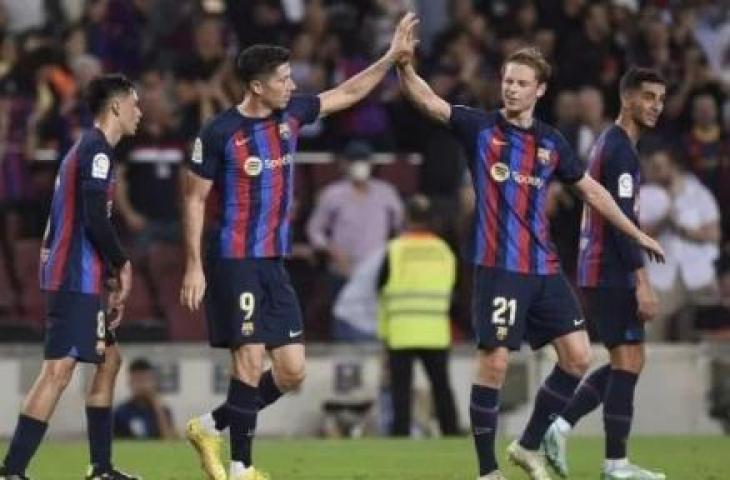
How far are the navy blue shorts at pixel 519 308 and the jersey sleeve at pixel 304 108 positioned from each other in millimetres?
1267

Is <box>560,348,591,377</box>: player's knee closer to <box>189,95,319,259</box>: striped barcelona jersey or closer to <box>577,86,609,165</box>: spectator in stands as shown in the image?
<box>189,95,319,259</box>: striped barcelona jersey

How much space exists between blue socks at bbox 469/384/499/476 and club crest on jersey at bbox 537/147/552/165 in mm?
1294

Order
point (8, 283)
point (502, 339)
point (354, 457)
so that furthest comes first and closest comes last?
1. point (8, 283)
2. point (354, 457)
3. point (502, 339)

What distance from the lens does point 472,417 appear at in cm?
1416

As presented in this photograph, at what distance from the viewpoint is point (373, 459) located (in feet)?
56.5

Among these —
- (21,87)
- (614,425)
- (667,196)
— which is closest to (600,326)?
(614,425)

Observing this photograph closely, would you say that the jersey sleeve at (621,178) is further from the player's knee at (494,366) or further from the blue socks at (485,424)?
the blue socks at (485,424)

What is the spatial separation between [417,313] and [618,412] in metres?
6.12

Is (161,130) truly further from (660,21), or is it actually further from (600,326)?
(600,326)

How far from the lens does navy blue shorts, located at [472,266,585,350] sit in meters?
14.1

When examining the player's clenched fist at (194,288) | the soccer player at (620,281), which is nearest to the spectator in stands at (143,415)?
the soccer player at (620,281)

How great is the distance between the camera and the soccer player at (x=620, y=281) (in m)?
15.0

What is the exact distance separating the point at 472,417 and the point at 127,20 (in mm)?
10519

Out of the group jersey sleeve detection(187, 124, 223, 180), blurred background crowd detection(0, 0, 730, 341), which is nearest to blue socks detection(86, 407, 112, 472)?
jersey sleeve detection(187, 124, 223, 180)
